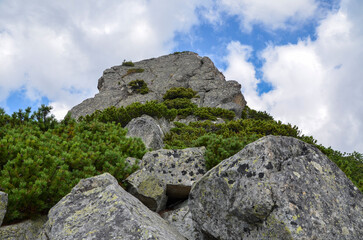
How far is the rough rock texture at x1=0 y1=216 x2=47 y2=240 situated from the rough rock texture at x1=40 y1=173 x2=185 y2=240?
91cm

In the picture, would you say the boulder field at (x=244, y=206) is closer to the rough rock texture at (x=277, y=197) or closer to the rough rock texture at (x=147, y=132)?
the rough rock texture at (x=277, y=197)

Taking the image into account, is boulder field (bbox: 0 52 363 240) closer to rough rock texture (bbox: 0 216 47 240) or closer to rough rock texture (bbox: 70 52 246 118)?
rough rock texture (bbox: 0 216 47 240)

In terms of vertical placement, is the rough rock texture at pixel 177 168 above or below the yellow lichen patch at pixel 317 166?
above

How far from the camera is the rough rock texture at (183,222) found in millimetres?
6418

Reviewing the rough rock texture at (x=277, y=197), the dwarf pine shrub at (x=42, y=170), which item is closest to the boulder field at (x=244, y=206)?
the rough rock texture at (x=277, y=197)

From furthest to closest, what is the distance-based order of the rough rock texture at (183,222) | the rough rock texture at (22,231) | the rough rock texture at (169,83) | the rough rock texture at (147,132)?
the rough rock texture at (169,83)
the rough rock texture at (147,132)
the rough rock texture at (183,222)
the rough rock texture at (22,231)

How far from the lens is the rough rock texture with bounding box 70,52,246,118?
3572cm

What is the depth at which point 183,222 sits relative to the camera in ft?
22.7

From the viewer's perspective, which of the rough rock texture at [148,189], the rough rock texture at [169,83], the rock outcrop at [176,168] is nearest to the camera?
the rough rock texture at [148,189]

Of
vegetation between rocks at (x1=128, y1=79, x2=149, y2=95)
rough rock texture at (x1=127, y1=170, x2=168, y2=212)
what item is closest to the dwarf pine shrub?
rough rock texture at (x1=127, y1=170, x2=168, y2=212)

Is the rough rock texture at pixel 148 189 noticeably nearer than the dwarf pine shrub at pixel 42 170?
No

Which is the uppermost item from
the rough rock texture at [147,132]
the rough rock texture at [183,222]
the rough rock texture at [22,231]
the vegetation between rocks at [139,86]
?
the vegetation between rocks at [139,86]

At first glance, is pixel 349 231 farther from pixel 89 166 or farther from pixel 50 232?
pixel 89 166

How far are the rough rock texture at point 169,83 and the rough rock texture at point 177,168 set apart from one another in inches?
928
